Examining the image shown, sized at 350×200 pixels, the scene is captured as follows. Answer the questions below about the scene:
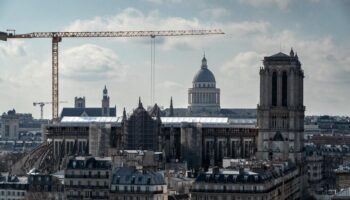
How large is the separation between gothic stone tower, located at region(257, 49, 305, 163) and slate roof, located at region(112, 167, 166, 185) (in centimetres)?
5040

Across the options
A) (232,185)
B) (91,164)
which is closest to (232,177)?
(232,185)

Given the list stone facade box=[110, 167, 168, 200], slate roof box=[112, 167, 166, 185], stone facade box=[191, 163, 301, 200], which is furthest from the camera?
stone facade box=[191, 163, 301, 200]

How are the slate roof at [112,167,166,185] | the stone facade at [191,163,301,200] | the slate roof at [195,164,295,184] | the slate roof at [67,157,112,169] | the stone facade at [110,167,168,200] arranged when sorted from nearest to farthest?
the stone facade at [110,167,168,200], the slate roof at [112,167,166,185], the stone facade at [191,163,301,200], the slate roof at [195,164,295,184], the slate roof at [67,157,112,169]

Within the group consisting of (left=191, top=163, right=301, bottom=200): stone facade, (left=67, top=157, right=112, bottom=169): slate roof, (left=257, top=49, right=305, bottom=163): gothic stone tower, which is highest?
(left=257, top=49, right=305, bottom=163): gothic stone tower

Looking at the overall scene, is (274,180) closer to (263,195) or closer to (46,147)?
(263,195)

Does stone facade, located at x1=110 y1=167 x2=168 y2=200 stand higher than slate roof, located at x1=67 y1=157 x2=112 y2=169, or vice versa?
slate roof, located at x1=67 y1=157 x2=112 y2=169

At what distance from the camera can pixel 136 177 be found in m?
130

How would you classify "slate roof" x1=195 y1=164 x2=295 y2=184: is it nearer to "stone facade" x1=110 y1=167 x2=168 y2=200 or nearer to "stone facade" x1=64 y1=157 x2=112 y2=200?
"stone facade" x1=110 y1=167 x2=168 y2=200

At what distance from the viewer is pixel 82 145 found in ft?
652

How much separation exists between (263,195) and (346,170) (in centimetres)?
3644

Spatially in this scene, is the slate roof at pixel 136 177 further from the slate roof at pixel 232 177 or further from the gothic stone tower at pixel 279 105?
the gothic stone tower at pixel 279 105

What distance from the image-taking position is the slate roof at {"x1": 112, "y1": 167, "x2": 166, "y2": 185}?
129750 mm

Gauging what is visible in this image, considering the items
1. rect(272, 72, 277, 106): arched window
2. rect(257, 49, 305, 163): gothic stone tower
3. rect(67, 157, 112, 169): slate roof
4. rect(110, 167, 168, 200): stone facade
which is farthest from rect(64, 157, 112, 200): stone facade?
rect(272, 72, 277, 106): arched window

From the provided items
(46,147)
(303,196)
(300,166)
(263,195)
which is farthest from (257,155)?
(263,195)
